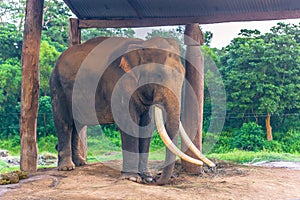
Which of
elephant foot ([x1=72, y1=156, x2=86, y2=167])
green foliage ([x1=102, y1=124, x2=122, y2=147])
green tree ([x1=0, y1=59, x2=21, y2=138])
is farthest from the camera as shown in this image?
green tree ([x1=0, y1=59, x2=21, y2=138])

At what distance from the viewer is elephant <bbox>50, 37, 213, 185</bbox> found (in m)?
5.40

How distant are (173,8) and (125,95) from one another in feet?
6.73

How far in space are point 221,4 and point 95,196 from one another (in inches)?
149

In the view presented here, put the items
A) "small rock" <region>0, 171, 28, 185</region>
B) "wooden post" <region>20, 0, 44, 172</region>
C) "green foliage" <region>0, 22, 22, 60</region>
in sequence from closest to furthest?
"small rock" <region>0, 171, 28, 185</region>
"wooden post" <region>20, 0, 44, 172</region>
"green foliage" <region>0, 22, 22, 60</region>

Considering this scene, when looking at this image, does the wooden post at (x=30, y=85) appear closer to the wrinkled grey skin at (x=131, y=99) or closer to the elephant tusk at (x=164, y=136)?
the wrinkled grey skin at (x=131, y=99)

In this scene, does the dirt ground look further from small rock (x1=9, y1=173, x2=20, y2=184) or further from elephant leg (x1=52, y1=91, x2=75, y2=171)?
elephant leg (x1=52, y1=91, x2=75, y2=171)

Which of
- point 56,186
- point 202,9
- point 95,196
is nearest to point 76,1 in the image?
point 202,9

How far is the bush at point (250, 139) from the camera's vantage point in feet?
44.1

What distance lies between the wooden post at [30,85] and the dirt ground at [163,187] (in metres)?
0.81

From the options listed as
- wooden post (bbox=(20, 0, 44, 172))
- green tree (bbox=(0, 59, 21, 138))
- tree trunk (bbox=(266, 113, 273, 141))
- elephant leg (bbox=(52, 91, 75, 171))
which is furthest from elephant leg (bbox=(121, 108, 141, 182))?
green tree (bbox=(0, 59, 21, 138))

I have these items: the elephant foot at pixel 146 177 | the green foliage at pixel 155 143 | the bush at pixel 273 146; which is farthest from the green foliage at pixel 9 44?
the elephant foot at pixel 146 177

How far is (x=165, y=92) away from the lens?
539cm

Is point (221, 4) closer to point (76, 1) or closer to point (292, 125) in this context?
point (76, 1)

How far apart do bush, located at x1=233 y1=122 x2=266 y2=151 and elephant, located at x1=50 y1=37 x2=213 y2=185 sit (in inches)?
281
